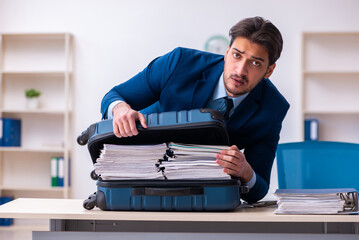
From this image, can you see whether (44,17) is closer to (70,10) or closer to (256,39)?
(70,10)

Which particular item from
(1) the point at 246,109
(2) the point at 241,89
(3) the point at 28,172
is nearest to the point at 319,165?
(1) the point at 246,109

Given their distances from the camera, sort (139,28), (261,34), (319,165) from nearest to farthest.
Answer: (261,34), (319,165), (139,28)

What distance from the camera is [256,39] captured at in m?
1.36

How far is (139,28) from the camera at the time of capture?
4.80 metres

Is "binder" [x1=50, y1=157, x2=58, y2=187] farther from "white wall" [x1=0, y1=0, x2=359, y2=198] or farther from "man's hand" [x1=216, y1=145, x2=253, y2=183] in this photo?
"man's hand" [x1=216, y1=145, x2=253, y2=183]

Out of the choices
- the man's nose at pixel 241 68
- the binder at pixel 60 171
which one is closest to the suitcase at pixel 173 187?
the man's nose at pixel 241 68

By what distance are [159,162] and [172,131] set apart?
0.09 metres

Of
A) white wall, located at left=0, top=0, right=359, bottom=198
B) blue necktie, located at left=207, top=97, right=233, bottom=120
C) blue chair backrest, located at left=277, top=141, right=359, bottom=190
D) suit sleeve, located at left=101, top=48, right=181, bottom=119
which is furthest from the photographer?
white wall, located at left=0, top=0, right=359, bottom=198

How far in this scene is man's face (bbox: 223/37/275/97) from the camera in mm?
1368

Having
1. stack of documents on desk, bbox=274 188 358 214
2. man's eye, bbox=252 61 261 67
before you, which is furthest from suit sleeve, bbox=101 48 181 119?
stack of documents on desk, bbox=274 188 358 214

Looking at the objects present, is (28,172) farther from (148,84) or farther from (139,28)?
(148,84)

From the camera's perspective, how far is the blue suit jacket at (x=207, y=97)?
4.95 ft

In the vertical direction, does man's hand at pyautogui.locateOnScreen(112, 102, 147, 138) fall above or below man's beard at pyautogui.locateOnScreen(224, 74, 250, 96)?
below

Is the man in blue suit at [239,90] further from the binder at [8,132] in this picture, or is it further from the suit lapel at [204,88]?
the binder at [8,132]
